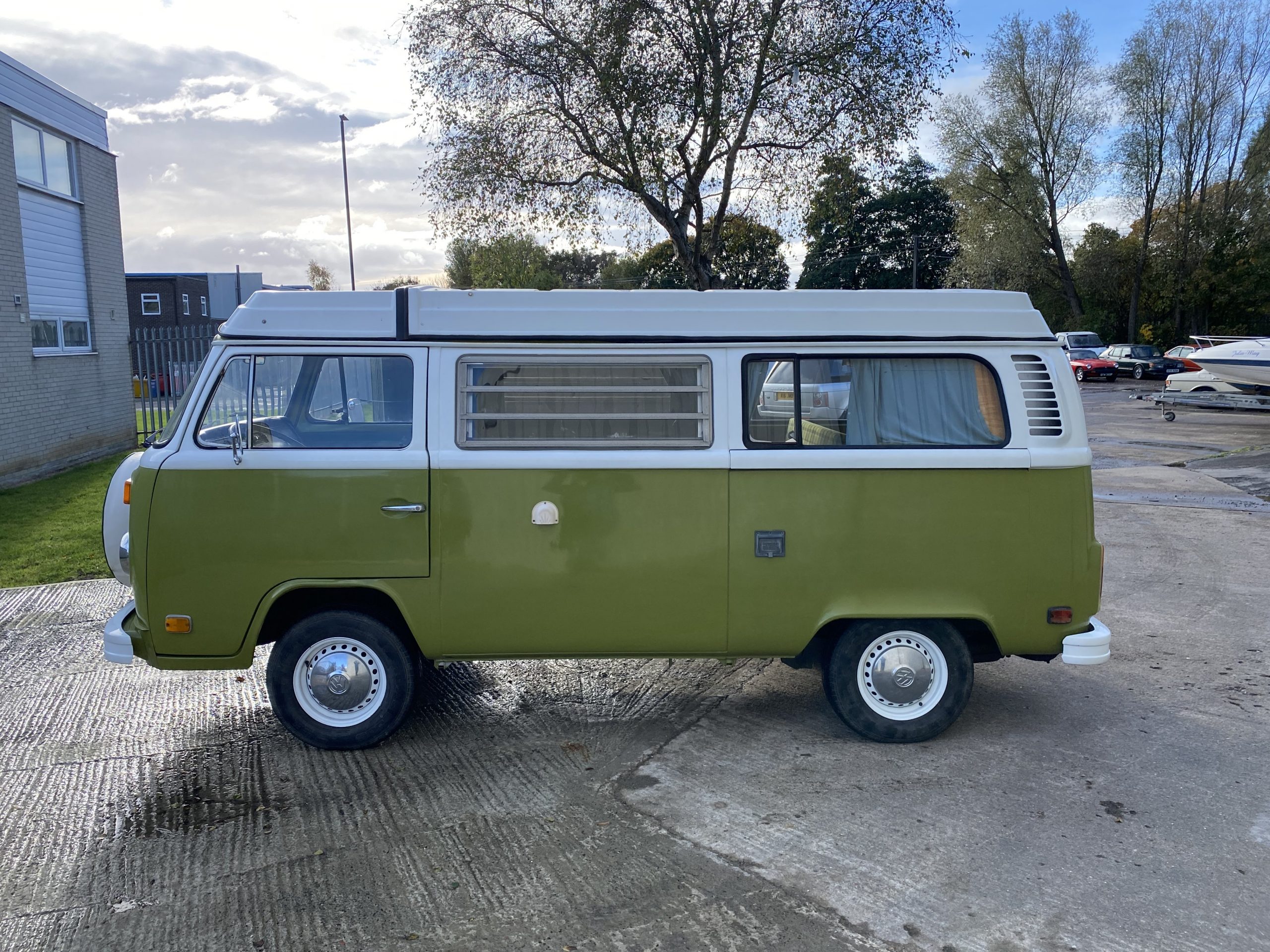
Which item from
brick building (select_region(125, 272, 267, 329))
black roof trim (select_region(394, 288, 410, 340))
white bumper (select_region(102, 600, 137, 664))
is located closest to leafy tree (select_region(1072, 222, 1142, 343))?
brick building (select_region(125, 272, 267, 329))

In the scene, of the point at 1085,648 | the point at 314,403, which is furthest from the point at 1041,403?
the point at 314,403

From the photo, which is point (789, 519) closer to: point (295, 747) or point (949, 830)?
point (949, 830)

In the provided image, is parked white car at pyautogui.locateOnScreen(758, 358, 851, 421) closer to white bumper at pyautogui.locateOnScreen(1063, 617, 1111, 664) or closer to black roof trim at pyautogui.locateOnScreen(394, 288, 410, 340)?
white bumper at pyautogui.locateOnScreen(1063, 617, 1111, 664)

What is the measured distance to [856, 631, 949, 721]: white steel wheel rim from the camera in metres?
5.10

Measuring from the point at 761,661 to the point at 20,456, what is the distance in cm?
1271

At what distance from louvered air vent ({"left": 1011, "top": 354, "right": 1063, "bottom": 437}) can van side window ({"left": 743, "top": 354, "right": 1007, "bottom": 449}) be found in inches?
5.3

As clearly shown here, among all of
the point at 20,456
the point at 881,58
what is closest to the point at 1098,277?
the point at 881,58

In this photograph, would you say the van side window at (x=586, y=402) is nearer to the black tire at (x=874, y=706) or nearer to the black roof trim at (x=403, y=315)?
the black roof trim at (x=403, y=315)

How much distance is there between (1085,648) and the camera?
16.5 feet

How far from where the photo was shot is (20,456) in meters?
14.3

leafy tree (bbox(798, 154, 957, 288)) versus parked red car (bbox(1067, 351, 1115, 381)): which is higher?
leafy tree (bbox(798, 154, 957, 288))

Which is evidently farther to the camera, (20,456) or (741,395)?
(20,456)

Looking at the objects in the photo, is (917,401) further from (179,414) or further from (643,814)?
(179,414)

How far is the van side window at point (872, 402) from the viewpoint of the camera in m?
4.97
